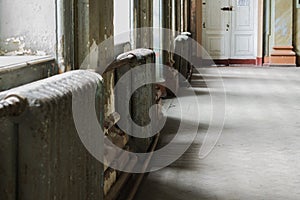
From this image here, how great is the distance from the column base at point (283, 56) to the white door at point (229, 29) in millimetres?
564

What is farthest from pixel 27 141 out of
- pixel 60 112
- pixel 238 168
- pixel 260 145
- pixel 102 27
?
pixel 260 145

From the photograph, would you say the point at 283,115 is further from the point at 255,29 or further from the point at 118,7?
the point at 255,29

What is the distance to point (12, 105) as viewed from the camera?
1.46 metres

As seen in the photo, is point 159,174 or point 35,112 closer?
point 35,112

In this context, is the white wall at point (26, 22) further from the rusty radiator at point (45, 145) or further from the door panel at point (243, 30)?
the door panel at point (243, 30)

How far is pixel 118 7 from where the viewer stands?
4543mm

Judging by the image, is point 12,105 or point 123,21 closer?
point 12,105

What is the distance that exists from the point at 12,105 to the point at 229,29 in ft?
41.9

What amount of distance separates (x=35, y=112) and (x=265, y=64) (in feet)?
40.9

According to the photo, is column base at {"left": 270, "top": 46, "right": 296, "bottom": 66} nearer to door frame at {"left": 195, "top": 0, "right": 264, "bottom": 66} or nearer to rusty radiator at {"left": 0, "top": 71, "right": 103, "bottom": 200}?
door frame at {"left": 195, "top": 0, "right": 264, "bottom": 66}

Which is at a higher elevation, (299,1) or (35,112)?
(299,1)

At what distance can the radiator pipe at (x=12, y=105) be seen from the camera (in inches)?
56.1

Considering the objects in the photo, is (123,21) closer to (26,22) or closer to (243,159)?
(243,159)

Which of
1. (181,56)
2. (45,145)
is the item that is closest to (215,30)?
(181,56)
